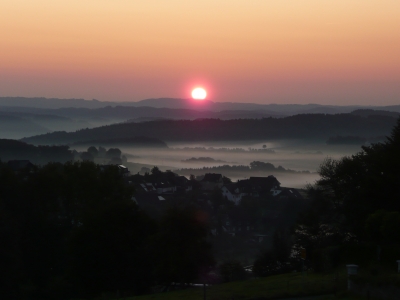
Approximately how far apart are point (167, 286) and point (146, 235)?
2.68 metres

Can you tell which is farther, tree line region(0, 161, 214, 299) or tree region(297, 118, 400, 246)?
tree region(297, 118, 400, 246)

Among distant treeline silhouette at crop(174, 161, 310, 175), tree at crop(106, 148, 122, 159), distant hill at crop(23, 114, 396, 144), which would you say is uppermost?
distant hill at crop(23, 114, 396, 144)

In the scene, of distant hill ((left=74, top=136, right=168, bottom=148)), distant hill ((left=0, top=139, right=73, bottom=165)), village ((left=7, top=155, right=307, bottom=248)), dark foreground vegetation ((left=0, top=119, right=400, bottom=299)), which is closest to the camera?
dark foreground vegetation ((left=0, top=119, right=400, bottom=299))

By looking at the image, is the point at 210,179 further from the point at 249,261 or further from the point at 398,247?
the point at 398,247

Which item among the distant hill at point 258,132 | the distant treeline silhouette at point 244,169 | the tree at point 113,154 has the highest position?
the distant hill at point 258,132

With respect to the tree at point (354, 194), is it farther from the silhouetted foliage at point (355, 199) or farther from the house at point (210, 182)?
the house at point (210, 182)

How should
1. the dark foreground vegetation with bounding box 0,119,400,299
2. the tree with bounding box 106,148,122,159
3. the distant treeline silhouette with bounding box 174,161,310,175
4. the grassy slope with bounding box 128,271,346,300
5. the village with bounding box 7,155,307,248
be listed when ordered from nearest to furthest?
the grassy slope with bounding box 128,271,346,300 < the dark foreground vegetation with bounding box 0,119,400,299 < the village with bounding box 7,155,307,248 < the distant treeline silhouette with bounding box 174,161,310,175 < the tree with bounding box 106,148,122,159

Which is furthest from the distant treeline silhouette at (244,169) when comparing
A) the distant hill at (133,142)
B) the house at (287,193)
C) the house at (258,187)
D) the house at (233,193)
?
the distant hill at (133,142)

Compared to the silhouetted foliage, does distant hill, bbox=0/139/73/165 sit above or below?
below

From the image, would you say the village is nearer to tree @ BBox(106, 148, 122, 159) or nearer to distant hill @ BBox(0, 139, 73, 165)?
distant hill @ BBox(0, 139, 73, 165)

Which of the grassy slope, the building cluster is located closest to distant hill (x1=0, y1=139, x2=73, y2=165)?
the building cluster

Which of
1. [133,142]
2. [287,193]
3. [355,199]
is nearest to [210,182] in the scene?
[287,193]

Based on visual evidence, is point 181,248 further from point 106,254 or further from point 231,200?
point 231,200

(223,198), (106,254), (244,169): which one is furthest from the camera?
(244,169)
